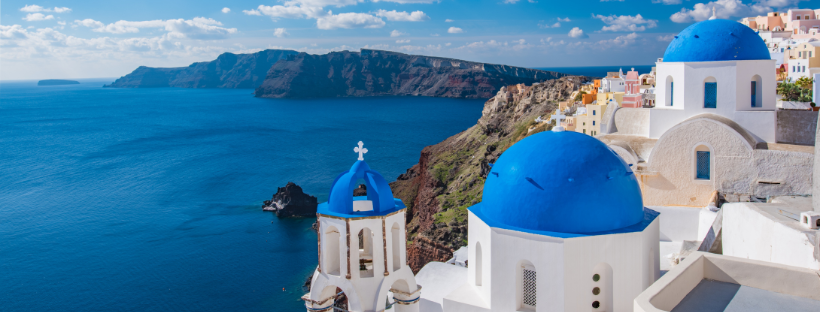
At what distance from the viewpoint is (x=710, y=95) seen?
15742 millimetres

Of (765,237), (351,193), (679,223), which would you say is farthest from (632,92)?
(351,193)

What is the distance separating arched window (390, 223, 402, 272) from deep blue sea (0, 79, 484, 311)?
21.3 metres

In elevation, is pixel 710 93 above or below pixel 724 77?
below

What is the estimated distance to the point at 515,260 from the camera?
32.9 feet

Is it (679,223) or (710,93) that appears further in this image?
(710,93)

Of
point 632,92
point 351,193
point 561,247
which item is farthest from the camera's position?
point 632,92

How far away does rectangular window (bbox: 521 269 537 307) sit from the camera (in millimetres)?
10094

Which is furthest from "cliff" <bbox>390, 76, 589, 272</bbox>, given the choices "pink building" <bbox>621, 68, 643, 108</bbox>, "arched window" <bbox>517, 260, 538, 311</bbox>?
"arched window" <bbox>517, 260, 538, 311</bbox>

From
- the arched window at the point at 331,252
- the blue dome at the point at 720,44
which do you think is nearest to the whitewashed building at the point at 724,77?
the blue dome at the point at 720,44

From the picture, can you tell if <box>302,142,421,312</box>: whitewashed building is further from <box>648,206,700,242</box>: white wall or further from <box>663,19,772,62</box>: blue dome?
<box>663,19,772,62</box>: blue dome

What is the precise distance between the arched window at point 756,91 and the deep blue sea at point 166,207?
2326 centimetres

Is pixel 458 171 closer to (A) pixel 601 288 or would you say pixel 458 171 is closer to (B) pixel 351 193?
(A) pixel 601 288

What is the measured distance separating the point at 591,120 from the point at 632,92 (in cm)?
962

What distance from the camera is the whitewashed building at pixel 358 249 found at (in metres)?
9.84
